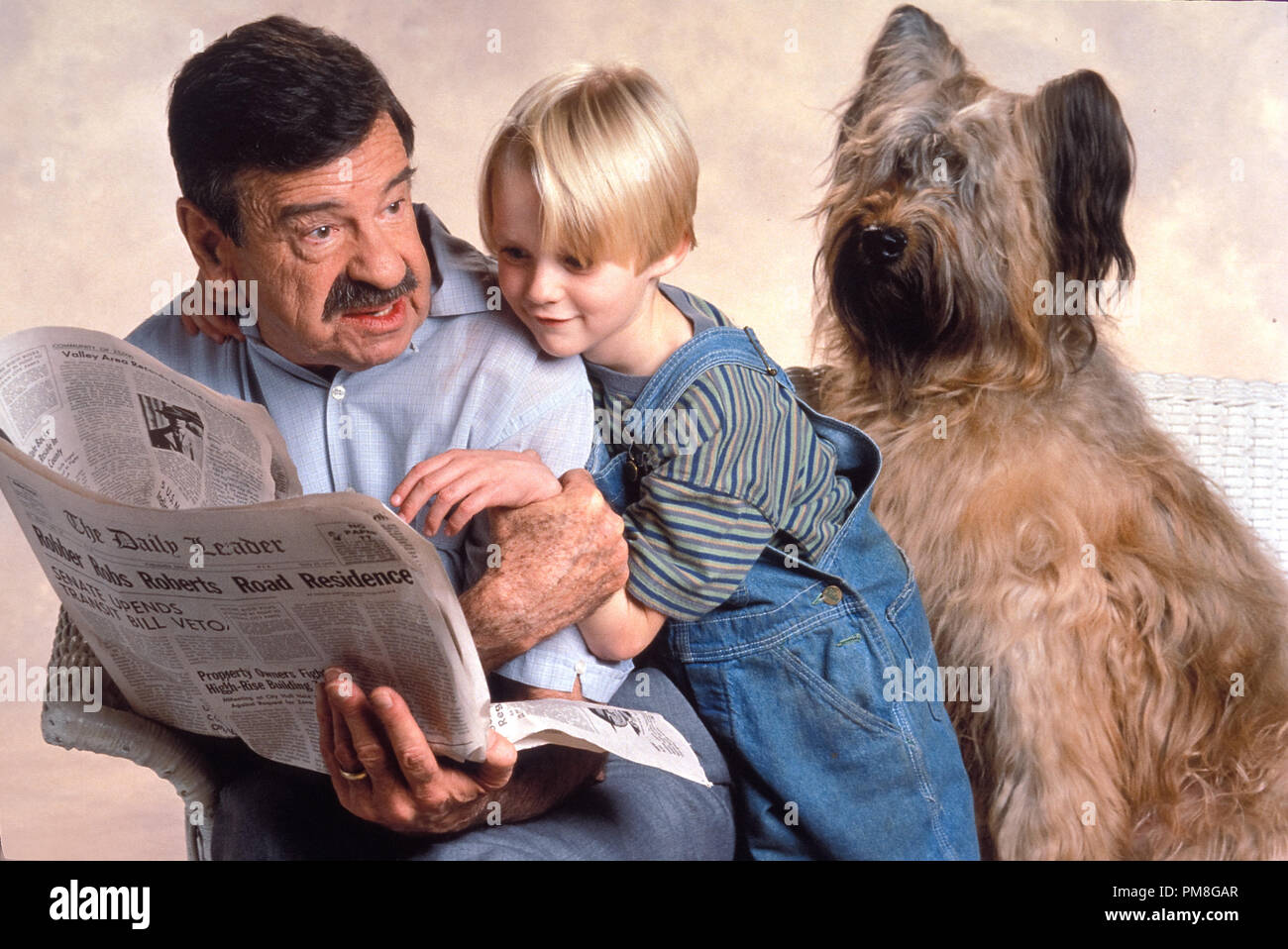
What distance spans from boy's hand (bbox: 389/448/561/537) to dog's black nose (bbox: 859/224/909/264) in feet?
1.99

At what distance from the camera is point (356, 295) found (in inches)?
62.4

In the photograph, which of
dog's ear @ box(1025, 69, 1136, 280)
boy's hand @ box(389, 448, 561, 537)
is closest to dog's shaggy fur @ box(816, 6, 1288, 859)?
dog's ear @ box(1025, 69, 1136, 280)

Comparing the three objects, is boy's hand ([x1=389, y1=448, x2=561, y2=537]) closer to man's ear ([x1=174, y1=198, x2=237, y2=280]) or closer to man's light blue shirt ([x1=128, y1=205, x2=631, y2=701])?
man's light blue shirt ([x1=128, y1=205, x2=631, y2=701])

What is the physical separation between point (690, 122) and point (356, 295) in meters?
0.53

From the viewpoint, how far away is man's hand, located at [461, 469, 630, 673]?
1.50 meters

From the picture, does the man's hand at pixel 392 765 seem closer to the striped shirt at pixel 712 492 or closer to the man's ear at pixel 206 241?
the striped shirt at pixel 712 492

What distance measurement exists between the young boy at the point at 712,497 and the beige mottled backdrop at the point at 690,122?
11.3 inches

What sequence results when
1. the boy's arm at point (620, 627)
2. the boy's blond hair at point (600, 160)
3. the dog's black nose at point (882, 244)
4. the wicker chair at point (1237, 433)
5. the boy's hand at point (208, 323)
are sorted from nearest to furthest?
the boy's blond hair at point (600, 160) < the boy's arm at point (620, 627) < the boy's hand at point (208, 323) < the dog's black nose at point (882, 244) < the wicker chair at point (1237, 433)

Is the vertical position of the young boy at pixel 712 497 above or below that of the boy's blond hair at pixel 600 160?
below

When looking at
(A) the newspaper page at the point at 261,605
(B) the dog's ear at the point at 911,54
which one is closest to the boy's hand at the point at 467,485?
(A) the newspaper page at the point at 261,605

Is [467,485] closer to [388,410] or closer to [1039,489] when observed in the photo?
[388,410]

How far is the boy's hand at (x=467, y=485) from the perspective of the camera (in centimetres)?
143

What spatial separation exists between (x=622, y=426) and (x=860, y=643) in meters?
0.40

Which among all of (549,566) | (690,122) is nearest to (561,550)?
(549,566)
